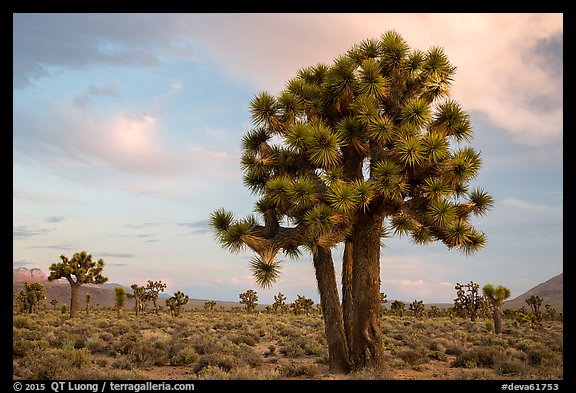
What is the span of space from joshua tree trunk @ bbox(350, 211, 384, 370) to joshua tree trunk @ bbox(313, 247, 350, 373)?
43cm

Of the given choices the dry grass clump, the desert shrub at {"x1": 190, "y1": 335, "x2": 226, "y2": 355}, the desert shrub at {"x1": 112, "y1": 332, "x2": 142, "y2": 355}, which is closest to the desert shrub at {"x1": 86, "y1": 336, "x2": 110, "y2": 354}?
the dry grass clump

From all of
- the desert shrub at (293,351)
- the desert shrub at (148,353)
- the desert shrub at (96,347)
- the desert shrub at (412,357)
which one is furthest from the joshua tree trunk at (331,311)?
the desert shrub at (96,347)

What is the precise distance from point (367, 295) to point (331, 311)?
143 cm

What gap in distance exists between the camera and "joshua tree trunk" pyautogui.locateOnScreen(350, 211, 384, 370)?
1412 cm

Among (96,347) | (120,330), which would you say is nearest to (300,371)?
(96,347)

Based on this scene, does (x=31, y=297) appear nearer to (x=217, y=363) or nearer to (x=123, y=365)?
(x=123, y=365)

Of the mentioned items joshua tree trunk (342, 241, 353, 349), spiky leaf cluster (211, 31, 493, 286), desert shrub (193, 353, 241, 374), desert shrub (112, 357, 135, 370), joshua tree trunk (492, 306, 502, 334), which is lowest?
desert shrub (112, 357, 135, 370)

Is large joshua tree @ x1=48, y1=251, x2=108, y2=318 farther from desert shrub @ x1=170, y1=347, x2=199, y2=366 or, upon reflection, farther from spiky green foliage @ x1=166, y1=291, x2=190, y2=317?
desert shrub @ x1=170, y1=347, x2=199, y2=366

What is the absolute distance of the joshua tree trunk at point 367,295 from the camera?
14125 mm

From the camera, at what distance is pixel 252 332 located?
26562 mm

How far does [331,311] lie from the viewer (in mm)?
15031
